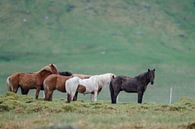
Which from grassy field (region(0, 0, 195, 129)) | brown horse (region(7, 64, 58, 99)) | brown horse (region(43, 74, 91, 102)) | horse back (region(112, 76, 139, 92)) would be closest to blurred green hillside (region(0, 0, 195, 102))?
grassy field (region(0, 0, 195, 129))

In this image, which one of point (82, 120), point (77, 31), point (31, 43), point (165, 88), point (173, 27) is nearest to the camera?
point (82, 120)

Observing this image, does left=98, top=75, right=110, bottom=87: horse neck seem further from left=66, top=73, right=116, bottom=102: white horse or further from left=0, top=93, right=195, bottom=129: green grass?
left=0, top=93, right=195, bottom=129: green grass

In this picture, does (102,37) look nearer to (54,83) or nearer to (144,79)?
(144,79)

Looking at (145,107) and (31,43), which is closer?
(145,107)

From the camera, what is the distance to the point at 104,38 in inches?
4336

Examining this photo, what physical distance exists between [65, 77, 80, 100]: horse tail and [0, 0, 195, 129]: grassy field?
1394 inches

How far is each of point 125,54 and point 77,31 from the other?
1474 centimetres

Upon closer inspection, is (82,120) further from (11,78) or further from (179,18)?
(179,18)

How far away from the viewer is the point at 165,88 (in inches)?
3068

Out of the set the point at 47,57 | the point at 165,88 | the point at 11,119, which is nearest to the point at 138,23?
the point at 47,57

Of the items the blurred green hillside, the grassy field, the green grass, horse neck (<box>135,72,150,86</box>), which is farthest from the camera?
the blurred green hillside

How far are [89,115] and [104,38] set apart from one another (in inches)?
3497

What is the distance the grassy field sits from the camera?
91375mm

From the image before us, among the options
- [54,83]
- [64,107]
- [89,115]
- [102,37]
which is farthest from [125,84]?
[102,37]
